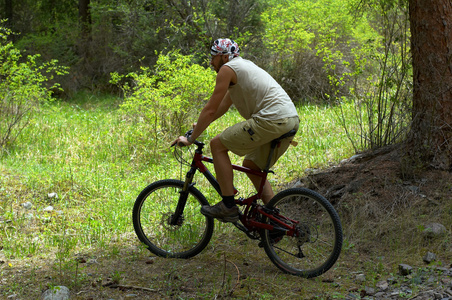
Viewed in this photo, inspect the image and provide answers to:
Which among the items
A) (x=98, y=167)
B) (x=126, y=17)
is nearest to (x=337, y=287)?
(x=98, y=167)

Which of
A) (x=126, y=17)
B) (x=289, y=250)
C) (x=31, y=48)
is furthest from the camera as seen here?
(x=31, y=48)

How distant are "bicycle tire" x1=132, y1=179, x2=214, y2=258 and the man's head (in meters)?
1.18

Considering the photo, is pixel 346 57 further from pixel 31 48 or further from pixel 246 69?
pixel 31 48

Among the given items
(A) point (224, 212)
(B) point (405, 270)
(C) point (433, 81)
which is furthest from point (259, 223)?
(C) point (433, 81)

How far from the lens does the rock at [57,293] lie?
3.70m

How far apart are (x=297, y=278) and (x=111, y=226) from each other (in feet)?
7.46

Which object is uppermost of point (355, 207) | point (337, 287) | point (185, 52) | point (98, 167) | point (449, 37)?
point (449, 37)

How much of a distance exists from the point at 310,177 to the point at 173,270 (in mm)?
2199

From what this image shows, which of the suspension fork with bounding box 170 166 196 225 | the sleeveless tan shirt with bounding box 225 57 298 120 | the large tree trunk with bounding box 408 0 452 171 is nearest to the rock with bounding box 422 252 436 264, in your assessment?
the large tree trunk with bounding box 408 0 452 171

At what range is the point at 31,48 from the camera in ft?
53.9

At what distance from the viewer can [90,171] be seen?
7.23 m

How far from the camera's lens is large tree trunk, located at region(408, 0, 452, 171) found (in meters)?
5.07

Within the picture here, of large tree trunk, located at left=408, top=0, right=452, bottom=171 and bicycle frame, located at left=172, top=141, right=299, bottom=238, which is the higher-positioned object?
large tree trunk, located at left=408, top=0, right=452, bottom=171

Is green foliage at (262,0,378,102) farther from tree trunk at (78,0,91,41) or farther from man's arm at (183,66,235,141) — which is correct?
man's arm at (183,66,235,141)
